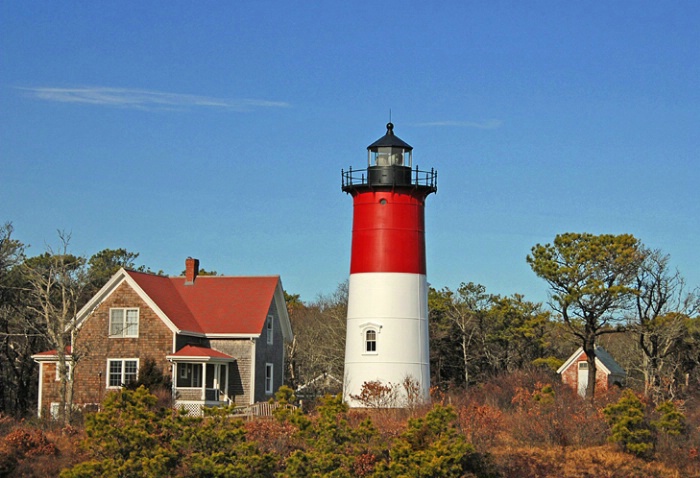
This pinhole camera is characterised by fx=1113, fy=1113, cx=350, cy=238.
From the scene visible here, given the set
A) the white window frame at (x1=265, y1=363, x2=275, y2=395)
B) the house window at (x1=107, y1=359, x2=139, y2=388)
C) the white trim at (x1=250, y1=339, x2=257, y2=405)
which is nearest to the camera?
the house window at (x1=107, y1=359, x2=139, y2=388)

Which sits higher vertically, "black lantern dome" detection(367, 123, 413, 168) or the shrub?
"black lantern dome" detection(367, 123, 413, 168)

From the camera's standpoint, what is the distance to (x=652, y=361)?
47.9 metres

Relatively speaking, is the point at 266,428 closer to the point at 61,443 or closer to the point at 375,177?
the point at 61,443

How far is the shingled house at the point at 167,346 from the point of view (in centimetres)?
3947

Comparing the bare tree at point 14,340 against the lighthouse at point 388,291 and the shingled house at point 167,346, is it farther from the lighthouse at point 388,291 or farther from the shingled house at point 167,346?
the lighthouse at point 388,291

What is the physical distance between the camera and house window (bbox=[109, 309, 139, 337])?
3997cm

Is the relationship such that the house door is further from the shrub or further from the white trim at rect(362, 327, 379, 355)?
the shrub

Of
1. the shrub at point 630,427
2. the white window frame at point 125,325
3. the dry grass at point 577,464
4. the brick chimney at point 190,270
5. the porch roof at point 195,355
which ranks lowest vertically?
the dry grass at point 577,464

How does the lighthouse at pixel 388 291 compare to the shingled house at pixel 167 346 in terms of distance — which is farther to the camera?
the shingled house at pixel 167 346

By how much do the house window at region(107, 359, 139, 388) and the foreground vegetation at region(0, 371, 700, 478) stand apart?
6.37 m

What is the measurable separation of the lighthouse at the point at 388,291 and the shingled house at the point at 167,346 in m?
5.98

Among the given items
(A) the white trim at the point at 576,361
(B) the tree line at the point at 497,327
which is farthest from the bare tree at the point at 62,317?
(A) the white trim at the point at 576,361

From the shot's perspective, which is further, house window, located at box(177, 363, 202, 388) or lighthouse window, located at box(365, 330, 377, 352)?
house window, located at box(177, 363, 202, 388)

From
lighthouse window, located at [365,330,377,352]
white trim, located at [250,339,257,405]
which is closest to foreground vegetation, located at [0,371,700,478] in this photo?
lighthouse window, located at [365,330,377,352]
